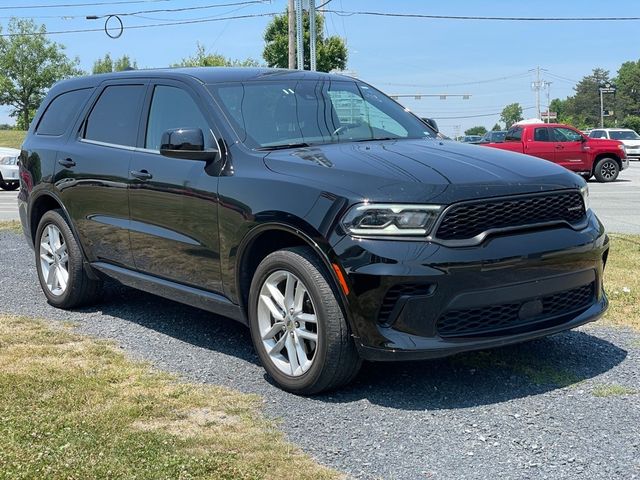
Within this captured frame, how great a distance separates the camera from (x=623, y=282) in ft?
23.6

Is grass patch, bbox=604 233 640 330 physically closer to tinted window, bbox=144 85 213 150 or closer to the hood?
the hood

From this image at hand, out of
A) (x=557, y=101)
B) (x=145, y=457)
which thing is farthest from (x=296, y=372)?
(x=557, y=101)

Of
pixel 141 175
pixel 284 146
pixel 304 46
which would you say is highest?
pixel 304 46

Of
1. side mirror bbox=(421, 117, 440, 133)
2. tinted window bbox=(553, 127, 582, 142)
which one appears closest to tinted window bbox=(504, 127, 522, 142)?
tinted window bbox=(553, 127, 582, 142)

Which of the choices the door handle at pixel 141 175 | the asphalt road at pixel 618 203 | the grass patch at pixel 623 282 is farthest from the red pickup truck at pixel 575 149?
the door handle at pixel 141 175

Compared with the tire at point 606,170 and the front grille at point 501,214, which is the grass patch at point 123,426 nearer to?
the front grille at point 501,214

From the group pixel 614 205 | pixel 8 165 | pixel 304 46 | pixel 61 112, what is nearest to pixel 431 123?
pixel 61 112

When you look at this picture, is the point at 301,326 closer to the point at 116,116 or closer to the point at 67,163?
the point at 116,116

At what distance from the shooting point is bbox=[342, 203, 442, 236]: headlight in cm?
409

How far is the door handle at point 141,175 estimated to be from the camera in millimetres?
5500

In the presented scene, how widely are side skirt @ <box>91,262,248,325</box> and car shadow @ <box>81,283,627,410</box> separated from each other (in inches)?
14.7

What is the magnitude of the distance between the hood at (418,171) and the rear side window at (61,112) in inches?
102

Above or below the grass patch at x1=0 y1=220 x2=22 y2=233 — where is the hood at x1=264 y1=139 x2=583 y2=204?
above

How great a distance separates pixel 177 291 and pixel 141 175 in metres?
0.82
